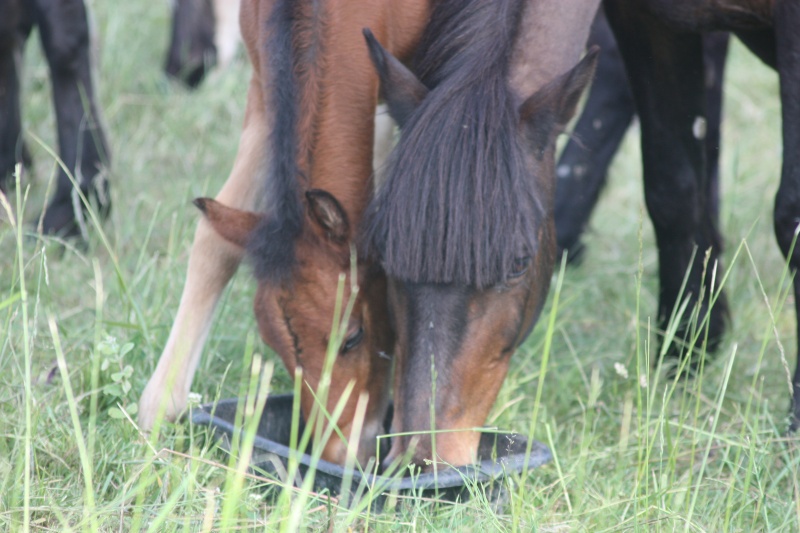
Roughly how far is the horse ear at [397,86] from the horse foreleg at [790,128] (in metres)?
1.04

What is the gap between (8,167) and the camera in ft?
14.9

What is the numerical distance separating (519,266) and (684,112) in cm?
131

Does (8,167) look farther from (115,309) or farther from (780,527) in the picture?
(780,527)

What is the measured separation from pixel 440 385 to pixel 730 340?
5.59 ft

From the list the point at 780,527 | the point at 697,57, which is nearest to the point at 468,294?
the point at 780,527

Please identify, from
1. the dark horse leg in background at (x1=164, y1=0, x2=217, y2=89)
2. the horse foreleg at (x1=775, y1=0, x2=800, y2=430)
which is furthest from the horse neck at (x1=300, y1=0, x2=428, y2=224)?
the dark horse leg in background at (x1=164, y1=0, x2=217, y2=89)

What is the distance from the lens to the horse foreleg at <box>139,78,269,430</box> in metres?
2.80

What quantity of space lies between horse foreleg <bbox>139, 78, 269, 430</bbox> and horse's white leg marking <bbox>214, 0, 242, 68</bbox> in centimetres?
342

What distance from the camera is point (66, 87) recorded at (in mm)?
4297

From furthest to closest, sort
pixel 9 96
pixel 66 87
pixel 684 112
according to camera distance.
Result: 1. pixel 9 96
2. pixel 66 87
3. pixel 684 112

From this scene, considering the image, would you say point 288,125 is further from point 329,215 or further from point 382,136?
point 382,136

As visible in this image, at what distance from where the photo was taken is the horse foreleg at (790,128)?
8.74 feet

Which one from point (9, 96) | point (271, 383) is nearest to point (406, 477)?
point (271, 383)

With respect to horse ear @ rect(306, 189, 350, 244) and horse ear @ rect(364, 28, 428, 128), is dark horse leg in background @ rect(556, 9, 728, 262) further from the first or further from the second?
horse ear @ rect(306, 189, 350, 244)
